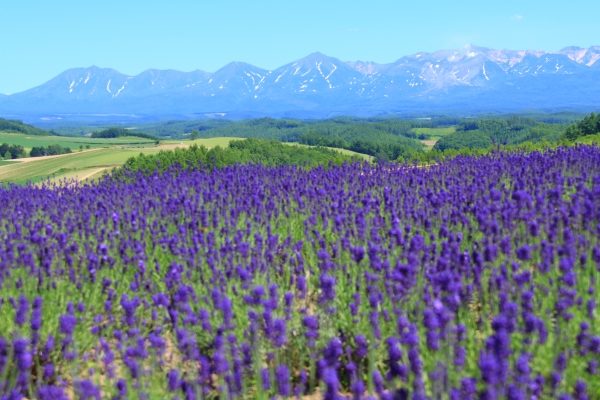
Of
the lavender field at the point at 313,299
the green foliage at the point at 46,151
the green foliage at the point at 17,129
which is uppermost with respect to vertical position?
the green foliage at the point at 17,129

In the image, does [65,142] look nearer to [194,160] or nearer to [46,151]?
[46,151]

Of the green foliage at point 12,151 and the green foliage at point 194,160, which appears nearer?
the green foliage at point 194,160

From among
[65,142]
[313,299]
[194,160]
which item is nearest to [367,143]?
[65,142]

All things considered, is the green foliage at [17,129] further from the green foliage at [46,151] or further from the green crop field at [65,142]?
the green foliage at [46,151]

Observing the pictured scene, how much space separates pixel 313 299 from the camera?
4.34 m

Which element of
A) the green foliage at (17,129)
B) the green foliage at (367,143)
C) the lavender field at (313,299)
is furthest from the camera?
the green foliage at (17,129)

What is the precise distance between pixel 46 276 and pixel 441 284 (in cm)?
280

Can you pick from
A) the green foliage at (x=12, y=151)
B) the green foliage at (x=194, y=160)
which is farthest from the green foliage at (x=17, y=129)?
the green foliage at (x=194, y=160)

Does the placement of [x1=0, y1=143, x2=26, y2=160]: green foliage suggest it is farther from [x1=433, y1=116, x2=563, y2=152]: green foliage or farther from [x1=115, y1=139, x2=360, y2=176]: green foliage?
[x1=115, y1=139, x2=360, y2=176]: green foliage

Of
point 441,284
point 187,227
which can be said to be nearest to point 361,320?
point 441,284

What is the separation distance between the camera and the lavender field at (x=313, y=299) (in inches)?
104

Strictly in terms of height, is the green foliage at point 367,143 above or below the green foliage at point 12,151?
below

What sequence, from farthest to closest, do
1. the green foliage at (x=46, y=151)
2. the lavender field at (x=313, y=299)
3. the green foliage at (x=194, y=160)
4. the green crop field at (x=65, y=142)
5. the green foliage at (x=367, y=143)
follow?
the green crop field at (x=65, y=142) < the green foliage at (x=367, y=143) < the green foliage at (x=46, y=151) < the green foliage at (x=194, y=160) < the lavender field at (x=313, y=299)

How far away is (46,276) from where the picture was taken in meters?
4.44
